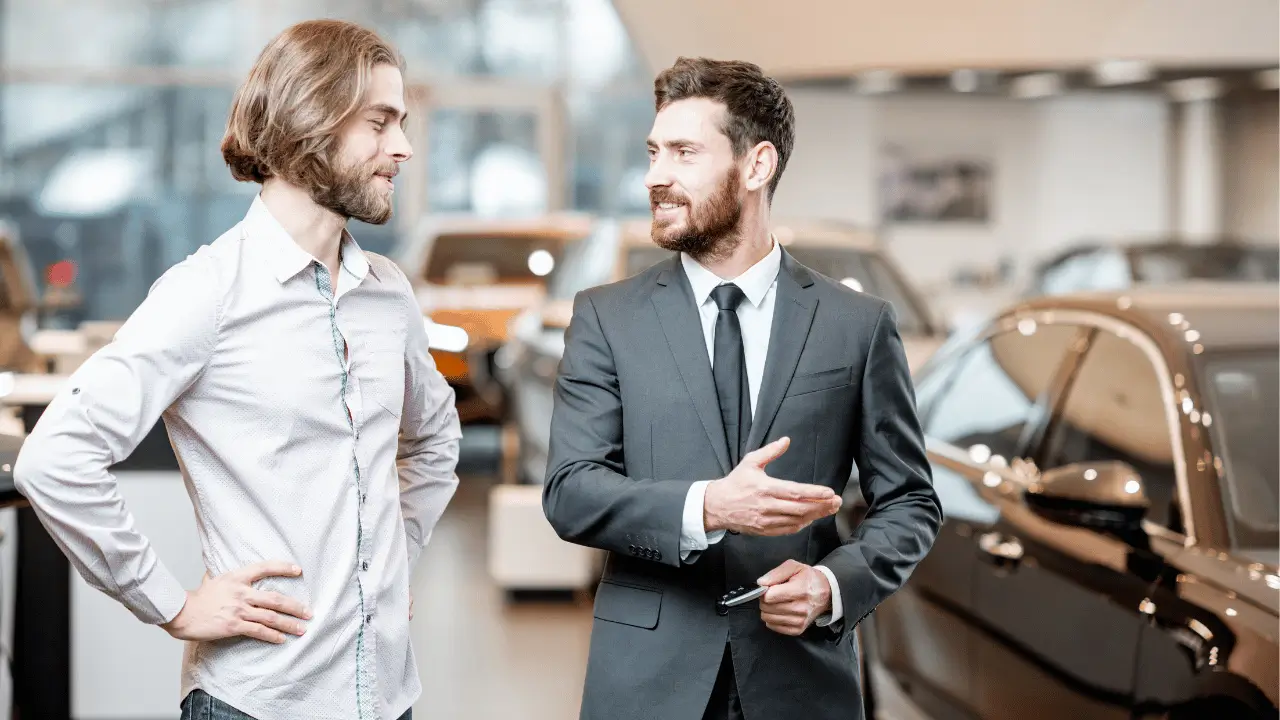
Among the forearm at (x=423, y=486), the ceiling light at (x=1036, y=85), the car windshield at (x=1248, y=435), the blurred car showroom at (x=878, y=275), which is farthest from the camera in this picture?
the ceiling light at (x=1036, y=85)

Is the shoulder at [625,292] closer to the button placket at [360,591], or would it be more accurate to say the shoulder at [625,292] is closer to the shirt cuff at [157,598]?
the button placket at [360,591]

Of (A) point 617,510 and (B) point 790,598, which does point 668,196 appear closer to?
(A) point 617,510

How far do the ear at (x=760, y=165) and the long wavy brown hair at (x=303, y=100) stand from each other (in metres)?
0.57

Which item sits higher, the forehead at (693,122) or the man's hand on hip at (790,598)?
the forehead at (693,122)

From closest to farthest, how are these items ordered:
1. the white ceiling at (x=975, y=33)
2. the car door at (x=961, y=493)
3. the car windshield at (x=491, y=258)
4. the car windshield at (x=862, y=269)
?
the car door at (x=961, y=493) < the car windshield at (x=862, y=269) < the car windshield at (x=491, y=258) < the white ceiling at (x=975, y=33)

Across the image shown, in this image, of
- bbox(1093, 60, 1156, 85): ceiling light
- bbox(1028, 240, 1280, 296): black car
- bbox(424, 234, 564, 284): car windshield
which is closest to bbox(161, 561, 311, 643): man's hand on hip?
bbox(424, 234, 564, 284): car windshield

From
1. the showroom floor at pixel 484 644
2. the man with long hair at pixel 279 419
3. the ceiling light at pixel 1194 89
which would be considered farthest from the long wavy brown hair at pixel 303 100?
the ceiling light at pixel 1194 89

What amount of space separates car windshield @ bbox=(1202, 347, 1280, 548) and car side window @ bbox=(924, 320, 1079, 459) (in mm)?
524

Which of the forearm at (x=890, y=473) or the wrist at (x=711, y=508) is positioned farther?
the forearm at (x=890, y=473)

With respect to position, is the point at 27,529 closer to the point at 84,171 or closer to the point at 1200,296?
the point at 1200,296

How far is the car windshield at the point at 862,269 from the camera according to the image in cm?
715

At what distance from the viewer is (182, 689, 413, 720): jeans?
85.0 inches

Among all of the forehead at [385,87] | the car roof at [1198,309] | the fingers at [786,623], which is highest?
the forehead at [385,87]

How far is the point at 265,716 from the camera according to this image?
216cm
